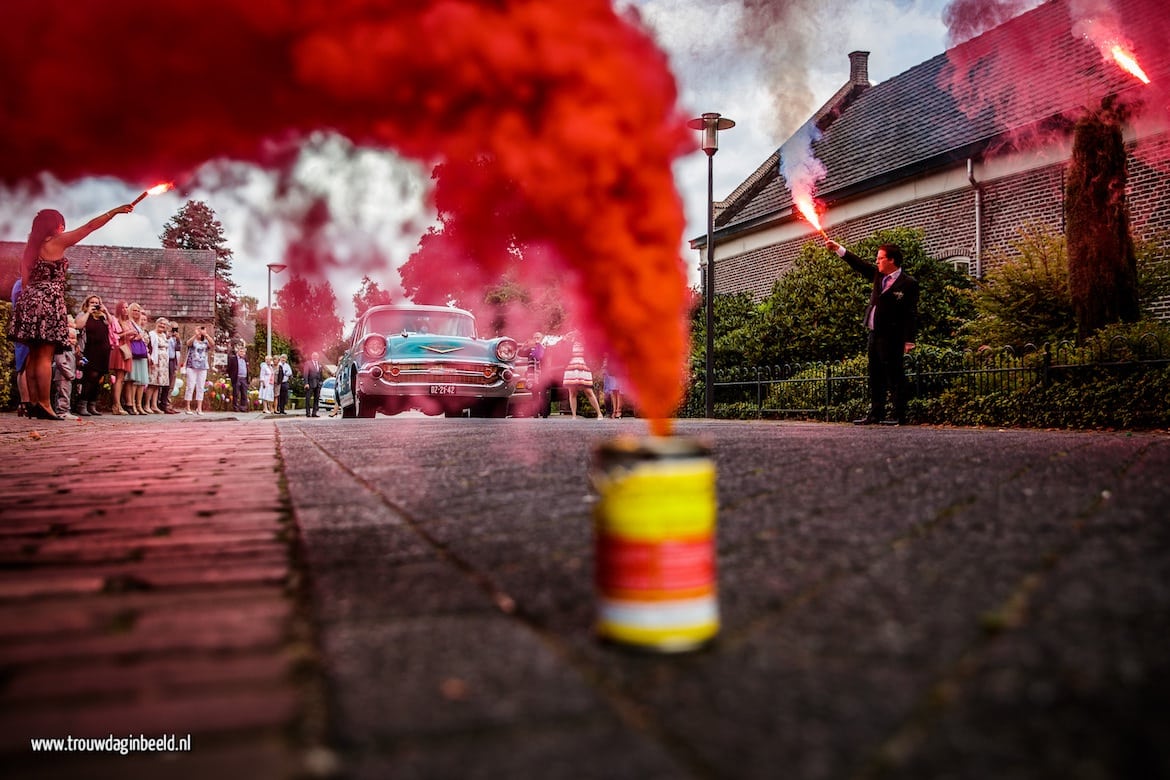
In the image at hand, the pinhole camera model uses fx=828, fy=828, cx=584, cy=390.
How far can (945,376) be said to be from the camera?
35.2 feet

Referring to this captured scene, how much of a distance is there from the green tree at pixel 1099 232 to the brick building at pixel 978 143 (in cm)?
177

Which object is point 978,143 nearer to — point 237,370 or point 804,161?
point 804,161

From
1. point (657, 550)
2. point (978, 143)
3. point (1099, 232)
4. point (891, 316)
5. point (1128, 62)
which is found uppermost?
point (1128, 62)

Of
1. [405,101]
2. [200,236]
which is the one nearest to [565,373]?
[405,101]

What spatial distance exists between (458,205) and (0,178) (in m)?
1.67

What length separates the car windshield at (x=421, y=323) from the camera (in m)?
12.2

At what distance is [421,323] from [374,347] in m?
0.90

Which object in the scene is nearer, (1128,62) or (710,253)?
(1128,62)

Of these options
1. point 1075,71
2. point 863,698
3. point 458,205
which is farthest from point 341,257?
point 1075,71

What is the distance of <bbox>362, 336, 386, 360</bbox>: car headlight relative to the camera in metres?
11.7

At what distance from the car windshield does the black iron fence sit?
16.9 ft

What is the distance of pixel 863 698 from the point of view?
1.29 metres

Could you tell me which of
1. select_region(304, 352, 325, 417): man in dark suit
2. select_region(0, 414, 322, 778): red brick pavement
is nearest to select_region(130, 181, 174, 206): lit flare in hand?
select_region(0, 414, 322, 778): red brick pavement

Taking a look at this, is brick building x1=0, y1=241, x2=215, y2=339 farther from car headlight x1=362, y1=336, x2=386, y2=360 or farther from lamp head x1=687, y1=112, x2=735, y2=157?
lamp head x1=687, y1=112, x2=735, y2=157
